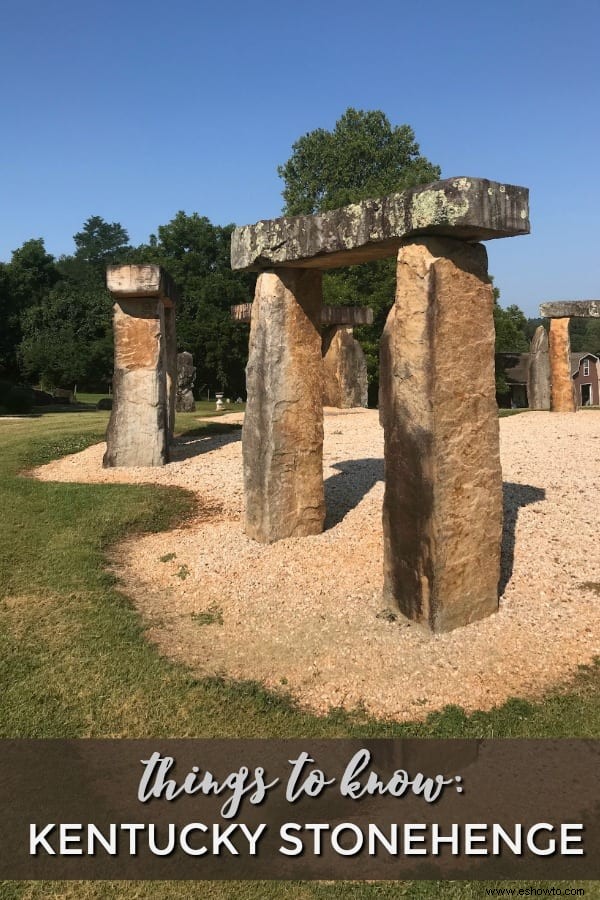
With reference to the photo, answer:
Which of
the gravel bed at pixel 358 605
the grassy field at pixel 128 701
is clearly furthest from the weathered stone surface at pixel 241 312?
the grassy field at pixel 128 701

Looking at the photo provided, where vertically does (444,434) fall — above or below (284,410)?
below

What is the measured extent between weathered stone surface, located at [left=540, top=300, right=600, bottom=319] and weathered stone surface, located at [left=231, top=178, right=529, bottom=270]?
37.6 ft

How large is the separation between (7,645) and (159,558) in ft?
7.38

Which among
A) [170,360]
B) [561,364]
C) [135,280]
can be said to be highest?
[135,280]

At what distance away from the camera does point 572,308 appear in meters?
17.2

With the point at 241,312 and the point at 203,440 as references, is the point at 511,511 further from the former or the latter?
the point at 241,312

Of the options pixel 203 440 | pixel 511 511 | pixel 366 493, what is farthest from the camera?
pixel 203 440

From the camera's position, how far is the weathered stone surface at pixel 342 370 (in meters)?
21.5

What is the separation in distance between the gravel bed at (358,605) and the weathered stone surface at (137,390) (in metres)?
2.29

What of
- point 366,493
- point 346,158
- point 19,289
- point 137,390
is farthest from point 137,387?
point 346,158

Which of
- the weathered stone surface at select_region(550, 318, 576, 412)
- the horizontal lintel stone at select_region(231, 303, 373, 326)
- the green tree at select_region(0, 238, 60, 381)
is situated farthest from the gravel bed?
the green tree at select_region(0, 238, 60, 381)

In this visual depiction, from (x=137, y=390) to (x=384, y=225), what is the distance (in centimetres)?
721

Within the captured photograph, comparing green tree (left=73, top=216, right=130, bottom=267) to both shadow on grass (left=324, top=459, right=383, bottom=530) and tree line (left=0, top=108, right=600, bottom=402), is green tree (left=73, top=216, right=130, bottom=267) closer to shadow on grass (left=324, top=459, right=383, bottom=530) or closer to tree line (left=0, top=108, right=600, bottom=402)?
tree line (left=0, top=108, right=600, bottom=402)

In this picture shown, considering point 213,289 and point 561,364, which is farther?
point 213,289
